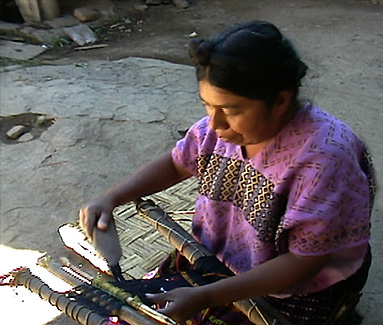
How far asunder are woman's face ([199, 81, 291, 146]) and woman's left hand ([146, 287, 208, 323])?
369mm

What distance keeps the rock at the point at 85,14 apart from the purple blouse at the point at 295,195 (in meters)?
4.49

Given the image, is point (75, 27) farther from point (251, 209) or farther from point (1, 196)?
point (251, 209)

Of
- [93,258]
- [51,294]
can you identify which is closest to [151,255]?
[93,258]

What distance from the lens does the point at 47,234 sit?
7.86 feet

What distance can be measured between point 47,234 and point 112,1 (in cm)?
441

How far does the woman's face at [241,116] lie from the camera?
1243 mm

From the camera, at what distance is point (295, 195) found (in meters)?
1.30

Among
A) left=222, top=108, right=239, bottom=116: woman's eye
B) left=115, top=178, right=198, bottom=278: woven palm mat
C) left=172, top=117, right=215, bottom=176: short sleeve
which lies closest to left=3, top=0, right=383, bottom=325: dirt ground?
left=115, top=178, right=198, bottom=278: woven palm mat

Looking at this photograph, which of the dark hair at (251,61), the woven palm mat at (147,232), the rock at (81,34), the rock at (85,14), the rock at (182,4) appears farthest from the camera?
the rock at (182,4)

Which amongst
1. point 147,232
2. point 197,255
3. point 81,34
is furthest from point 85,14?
point 197,255

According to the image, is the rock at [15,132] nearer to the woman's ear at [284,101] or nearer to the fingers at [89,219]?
the fingers at [89,219]

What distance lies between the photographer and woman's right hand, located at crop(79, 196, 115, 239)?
5.14ft

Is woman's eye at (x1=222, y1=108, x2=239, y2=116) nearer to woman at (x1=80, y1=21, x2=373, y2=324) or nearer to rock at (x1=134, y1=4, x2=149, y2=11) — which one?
woman at (x1=80, y1=21, x2=373, y2=324)

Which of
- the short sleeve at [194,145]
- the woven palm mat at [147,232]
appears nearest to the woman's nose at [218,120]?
the short sleeve at [194,145]
